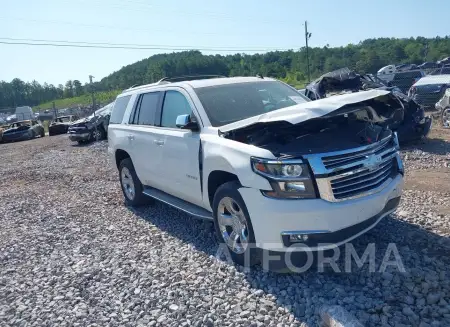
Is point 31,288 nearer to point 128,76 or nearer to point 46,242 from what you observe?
point 46,242

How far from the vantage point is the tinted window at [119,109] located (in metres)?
6.70

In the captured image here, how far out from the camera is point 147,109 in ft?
19.3

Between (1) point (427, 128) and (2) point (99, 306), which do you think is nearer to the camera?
(2) point (99, 306)

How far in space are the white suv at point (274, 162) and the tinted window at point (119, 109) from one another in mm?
1416

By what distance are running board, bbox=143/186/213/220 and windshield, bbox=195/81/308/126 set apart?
104 centimetres

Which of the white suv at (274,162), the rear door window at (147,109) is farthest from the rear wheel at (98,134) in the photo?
the white suv at (274,162)

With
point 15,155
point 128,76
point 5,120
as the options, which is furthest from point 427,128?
point 128,76

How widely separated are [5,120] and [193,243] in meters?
46.9

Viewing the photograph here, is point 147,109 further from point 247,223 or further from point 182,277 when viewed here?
point 247,223

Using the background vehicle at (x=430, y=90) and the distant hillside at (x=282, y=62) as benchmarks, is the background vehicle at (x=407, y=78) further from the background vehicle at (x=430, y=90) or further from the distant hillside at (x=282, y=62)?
the distant hillside at (x=282, y=62)

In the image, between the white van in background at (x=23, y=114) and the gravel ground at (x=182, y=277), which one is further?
the white van in background at (x=23, y=114)

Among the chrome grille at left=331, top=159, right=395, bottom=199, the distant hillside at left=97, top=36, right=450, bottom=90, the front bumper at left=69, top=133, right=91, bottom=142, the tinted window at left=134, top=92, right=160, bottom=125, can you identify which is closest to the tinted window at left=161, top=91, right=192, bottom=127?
the tinted window at left=134, top=92, right=160, bottom=125

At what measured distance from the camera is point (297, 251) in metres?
3.52

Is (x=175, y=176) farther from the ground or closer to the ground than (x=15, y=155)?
farther from the ground
